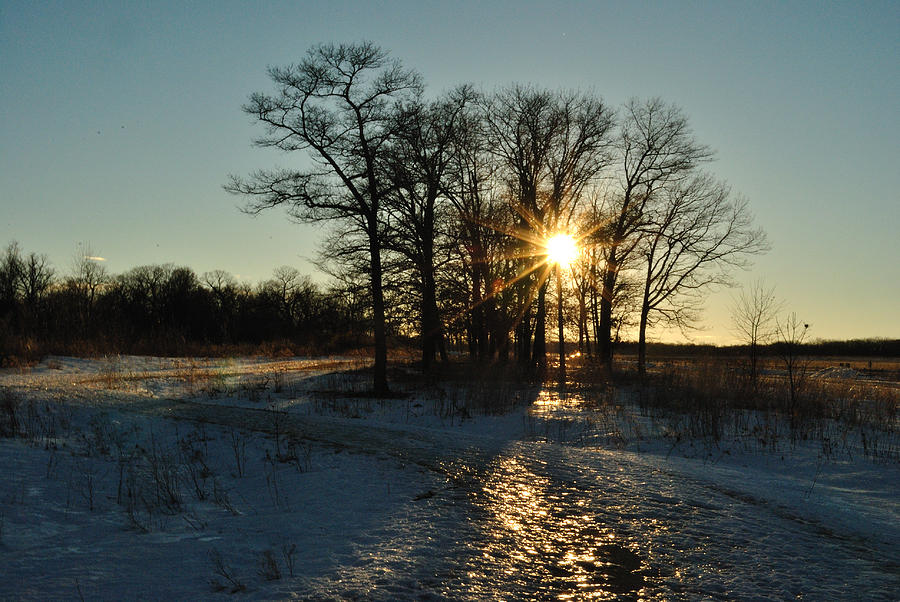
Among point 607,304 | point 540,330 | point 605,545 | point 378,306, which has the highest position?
point 607,304

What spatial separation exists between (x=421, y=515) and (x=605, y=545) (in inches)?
67.7

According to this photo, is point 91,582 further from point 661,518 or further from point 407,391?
point 407,391

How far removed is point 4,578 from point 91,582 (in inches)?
26.7

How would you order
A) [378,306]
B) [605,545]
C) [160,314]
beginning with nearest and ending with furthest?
[605,545] → [378,306] → [160,314]

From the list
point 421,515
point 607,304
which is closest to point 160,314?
point 607,304

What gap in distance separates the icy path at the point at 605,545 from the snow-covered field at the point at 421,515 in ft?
0.07

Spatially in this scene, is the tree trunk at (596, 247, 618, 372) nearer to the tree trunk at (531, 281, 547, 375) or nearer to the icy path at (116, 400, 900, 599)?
the tree trunk at (531, 281, 547, 375)

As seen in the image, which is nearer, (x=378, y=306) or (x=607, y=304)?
(x=378, y=306)


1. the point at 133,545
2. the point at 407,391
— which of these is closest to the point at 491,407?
the point at 407,391

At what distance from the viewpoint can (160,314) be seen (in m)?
73.5

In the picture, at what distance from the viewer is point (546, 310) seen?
100 ft

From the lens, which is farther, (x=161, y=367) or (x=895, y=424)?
(x=161, y=367)

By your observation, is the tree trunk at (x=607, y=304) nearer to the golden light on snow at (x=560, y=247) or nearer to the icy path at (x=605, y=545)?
the golden light on snow at (x=560, y=247)

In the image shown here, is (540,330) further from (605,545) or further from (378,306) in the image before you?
(605,545)
